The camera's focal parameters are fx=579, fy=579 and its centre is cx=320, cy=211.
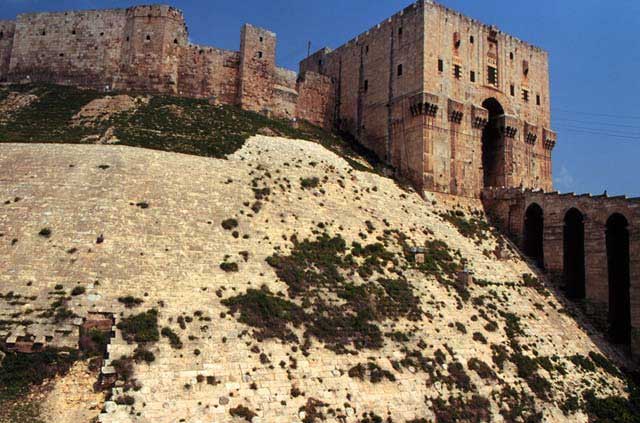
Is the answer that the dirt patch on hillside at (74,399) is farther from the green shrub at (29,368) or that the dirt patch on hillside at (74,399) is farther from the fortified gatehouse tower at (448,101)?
the fortified gatehouse tower at (448,101)

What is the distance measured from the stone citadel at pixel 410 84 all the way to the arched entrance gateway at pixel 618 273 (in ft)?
6.40

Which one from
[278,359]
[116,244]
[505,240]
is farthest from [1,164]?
[505,240]

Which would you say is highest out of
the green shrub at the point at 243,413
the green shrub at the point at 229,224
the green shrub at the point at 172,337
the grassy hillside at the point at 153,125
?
the grassy hillside at the point at 153,125

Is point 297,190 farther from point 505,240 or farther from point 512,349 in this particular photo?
point 505,240

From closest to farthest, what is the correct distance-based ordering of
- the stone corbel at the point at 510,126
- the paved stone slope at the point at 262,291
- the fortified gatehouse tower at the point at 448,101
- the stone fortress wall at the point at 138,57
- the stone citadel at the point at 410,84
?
the paved stone slope at the point at 262,291 < the stone citadel at the point at 410,84 < the fortified gatehouse tower at the point at 448,101 < the stone fortress wall at the point at 138,57 < the stone corbel at the point at 510,126

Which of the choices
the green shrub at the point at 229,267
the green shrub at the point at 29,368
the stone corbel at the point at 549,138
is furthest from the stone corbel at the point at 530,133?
the green shrub at the point at 29,368

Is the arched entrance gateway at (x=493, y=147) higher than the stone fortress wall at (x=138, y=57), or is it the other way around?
the stone fortress wall at (x=138, y=57)

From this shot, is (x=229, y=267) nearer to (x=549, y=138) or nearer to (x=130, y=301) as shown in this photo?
(x=130, y=301)

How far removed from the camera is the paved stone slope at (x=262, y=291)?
19.1 m

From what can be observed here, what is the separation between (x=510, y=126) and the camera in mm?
45844

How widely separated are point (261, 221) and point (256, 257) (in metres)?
2.82

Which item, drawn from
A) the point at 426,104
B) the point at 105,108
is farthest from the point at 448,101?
the point at 105,108

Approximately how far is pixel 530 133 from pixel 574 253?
1441cm

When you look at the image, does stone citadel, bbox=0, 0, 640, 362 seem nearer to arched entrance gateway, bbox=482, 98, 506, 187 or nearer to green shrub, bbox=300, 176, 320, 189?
arched entrance gateway, bbox=482, 98, 506, 187
